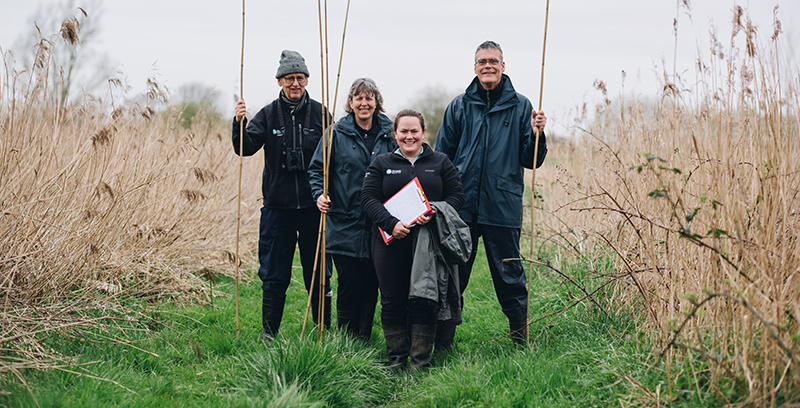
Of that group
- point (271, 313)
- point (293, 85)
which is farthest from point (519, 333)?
point (293, 85)

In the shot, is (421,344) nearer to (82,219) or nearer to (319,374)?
(319,374)

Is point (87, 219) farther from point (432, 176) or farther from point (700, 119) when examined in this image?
point (700, 119)

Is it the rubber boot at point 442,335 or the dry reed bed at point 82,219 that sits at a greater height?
the dry reed bed at point 82,219

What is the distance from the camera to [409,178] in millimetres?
3383

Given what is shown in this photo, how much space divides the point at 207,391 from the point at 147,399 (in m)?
0.32

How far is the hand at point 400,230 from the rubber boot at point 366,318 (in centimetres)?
82

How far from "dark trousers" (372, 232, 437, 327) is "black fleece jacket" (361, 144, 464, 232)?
18 cm

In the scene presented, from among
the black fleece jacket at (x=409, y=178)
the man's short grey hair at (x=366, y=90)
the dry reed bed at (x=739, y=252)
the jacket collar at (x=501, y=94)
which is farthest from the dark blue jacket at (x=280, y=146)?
the dry reed bed at (x=739, y=252)

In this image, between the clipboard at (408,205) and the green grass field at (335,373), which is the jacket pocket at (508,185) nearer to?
the clipboard at (408,205)

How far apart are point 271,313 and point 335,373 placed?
113 cm

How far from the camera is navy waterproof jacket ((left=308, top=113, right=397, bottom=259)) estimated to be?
3.61 meters

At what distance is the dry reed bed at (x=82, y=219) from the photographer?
3.34 metres

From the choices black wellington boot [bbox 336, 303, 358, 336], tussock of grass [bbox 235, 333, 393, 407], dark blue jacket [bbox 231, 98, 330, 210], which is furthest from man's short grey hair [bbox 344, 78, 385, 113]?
tussock of grass [bbox 235, 333, 393, 407]

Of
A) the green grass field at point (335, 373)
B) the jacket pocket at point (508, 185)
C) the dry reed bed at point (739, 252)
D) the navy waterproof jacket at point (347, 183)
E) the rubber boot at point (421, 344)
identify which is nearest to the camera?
the dry reed bed at point (739, 252)
